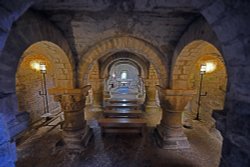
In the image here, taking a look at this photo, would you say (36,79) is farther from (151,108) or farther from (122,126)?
(151,108)

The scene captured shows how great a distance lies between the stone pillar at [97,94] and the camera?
26.2ft

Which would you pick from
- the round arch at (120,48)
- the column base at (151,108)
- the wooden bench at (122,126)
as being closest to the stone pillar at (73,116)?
the round arch at (120,48)

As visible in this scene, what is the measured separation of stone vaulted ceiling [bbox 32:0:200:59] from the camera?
2373mm

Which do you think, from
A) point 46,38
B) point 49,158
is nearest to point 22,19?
point 46,38

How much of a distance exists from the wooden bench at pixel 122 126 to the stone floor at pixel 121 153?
0.24m

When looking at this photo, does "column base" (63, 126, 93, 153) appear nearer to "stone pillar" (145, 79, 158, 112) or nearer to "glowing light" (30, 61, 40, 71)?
"glowing light" (30, 61, 40, 71)

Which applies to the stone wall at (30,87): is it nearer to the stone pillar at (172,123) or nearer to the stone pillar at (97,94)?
the stone pillar at (97,94)

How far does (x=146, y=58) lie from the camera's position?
404 cm

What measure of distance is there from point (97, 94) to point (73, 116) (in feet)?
13.0

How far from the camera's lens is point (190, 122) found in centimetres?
584

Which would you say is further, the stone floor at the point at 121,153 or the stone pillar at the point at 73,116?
the stone pillar at the point at 73,116

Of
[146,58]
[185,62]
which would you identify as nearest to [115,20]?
[146,58]

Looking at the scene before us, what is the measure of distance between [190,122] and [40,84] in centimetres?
674

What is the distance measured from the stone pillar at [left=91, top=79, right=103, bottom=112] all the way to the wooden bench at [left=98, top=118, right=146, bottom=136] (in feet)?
9.80
